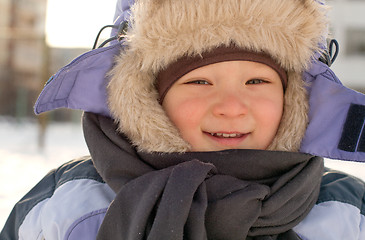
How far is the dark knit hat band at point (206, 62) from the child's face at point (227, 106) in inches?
0.5

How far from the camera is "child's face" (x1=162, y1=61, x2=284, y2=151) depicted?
38.0 inches

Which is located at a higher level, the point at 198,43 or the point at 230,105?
the point at 198,43

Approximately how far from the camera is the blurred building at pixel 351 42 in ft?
46.8

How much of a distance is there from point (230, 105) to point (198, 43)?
17 centimetres

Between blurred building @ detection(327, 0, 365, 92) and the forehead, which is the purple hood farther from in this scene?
blurred building @ detection(327, 0, 365, 92)

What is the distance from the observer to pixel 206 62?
38.2 inches

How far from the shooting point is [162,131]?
0.99 meters

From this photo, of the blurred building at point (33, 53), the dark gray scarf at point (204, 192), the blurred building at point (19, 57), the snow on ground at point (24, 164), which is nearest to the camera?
the dark gray scarf at point (204, 192)

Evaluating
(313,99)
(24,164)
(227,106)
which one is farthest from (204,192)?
(24,164)

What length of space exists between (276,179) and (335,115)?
243 mm

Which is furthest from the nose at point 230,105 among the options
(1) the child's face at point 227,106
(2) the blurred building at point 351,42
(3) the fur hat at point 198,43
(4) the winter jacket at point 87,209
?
(2) the blurred building at point 351,42

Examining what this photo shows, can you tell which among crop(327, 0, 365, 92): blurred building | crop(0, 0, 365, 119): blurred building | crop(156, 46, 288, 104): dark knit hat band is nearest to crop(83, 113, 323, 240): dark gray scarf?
crop(156, 46, 288, 104): dark knit hat band

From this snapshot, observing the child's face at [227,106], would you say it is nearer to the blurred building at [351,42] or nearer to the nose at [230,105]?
the nose at [230,105]

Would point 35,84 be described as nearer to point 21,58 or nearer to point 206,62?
point 21,58
